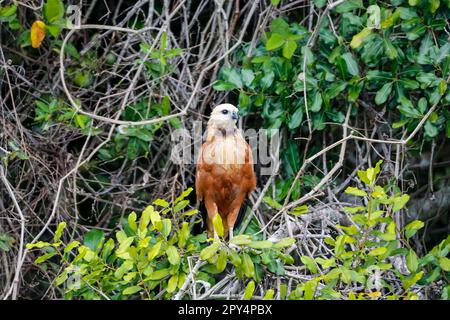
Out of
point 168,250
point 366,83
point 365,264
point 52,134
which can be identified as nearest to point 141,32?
point 52,134

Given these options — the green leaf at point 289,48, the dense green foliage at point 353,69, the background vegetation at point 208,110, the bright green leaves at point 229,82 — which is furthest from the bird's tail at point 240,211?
the green leaf at point 289,48

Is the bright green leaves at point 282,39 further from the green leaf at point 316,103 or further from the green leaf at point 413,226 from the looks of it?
the green leaf at point 413,226

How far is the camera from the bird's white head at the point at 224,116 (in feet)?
16.1

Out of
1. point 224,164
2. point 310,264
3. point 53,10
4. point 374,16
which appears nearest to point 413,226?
point 310,264

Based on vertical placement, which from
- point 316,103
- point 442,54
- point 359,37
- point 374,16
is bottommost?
point 316,103

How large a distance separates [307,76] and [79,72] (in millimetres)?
1348

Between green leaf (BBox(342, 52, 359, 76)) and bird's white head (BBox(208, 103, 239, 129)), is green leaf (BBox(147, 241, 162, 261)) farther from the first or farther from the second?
green leaf (BBox(342, 52, 359, 76))

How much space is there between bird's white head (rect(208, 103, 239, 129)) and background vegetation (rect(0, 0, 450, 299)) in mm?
117

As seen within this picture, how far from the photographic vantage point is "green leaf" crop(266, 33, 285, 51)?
492 centimetres

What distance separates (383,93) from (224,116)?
849mm

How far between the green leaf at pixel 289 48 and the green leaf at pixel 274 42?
0.03 metres

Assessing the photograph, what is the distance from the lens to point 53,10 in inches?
194

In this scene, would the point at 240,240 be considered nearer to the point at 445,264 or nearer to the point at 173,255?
the point at 173,255

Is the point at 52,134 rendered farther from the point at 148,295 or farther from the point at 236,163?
the point at 148,295
